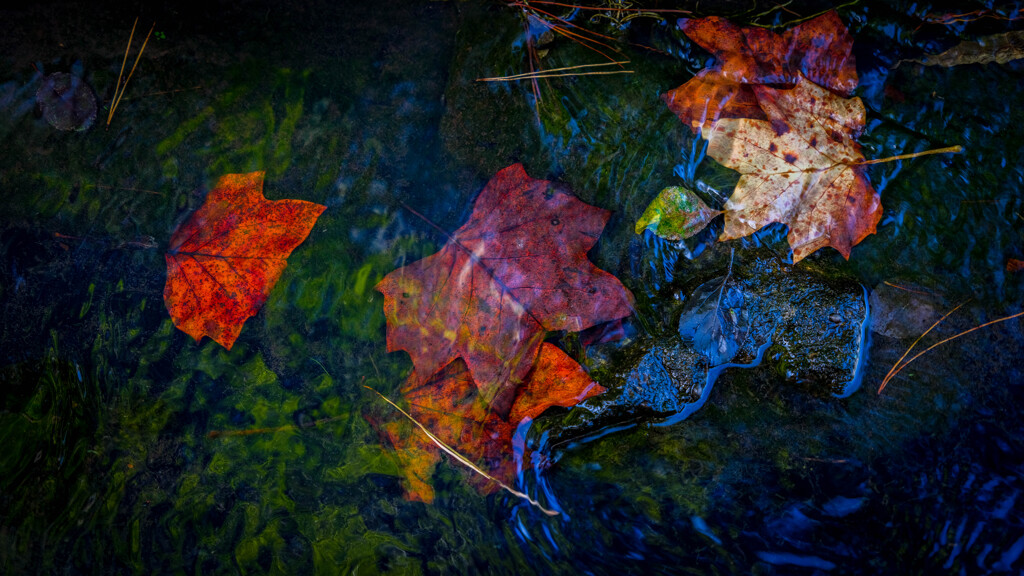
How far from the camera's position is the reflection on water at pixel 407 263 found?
6.34 feet

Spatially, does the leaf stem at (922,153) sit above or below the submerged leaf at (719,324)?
above

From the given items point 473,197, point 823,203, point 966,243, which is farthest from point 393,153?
point 966,243

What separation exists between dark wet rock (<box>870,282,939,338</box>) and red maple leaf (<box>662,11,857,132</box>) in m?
0.77

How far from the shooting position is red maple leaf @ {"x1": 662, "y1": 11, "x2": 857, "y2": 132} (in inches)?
78.4

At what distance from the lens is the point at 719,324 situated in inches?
76.9

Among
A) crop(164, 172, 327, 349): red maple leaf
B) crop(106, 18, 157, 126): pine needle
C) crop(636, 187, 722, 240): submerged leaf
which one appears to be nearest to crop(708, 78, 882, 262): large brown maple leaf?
crop(636, 187, 722, 240): submerged leaf

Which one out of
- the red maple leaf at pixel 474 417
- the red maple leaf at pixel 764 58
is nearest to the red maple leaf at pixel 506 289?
the red maple leaf at pixel 474 417

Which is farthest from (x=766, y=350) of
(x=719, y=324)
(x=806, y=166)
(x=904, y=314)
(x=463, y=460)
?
(x=463, y=460)

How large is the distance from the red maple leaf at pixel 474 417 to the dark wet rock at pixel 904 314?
1027 mm

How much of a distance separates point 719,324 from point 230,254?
1813mm

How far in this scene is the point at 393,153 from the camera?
209cm

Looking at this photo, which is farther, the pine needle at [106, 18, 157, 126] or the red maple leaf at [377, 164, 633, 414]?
the pine needle at [106, 18, 157, 126]

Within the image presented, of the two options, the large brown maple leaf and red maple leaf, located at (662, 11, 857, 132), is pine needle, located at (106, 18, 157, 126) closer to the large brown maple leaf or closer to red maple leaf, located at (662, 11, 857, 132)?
red maple leaf, located at (662, 11, 857, 132)

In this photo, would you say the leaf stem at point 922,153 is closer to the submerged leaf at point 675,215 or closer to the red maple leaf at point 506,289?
the submerged leaf at point 675,215
